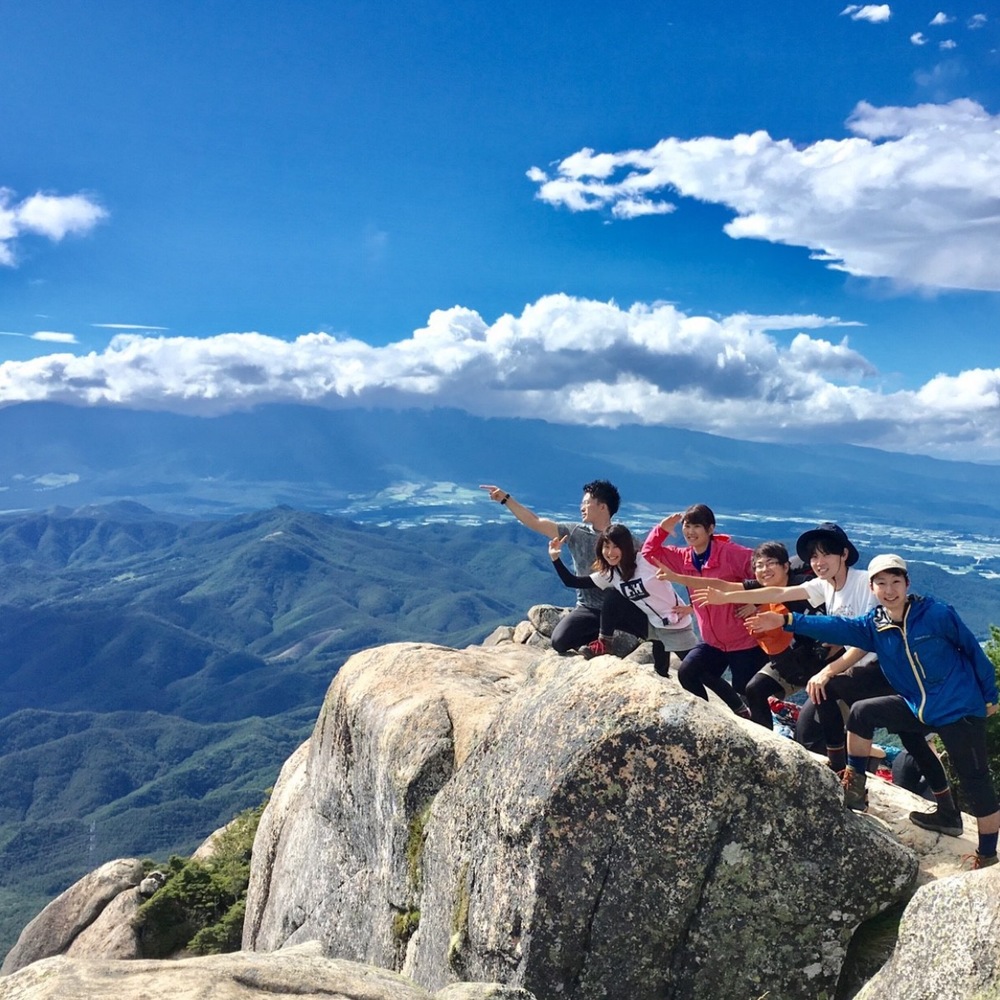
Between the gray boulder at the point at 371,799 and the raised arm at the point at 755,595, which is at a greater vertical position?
the raised arm at the point at 755,595

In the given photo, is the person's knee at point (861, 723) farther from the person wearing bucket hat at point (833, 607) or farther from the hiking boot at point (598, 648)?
the hiking boot at point (598, 648)

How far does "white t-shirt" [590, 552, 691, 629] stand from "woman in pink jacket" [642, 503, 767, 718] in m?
0.45

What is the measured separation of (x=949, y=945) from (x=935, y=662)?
12.1 feet

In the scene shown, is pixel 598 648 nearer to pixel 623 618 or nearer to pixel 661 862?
pixel 623 618

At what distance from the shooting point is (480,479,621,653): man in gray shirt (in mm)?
16109

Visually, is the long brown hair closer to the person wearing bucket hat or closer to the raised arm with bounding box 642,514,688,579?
the raised arm with bounding box 642,514,688,579

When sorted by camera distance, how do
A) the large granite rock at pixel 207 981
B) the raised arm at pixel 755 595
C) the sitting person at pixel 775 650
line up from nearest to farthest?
1. the large granite rock at pixel 207 981
2. the raised arm at pixel 755 595
3. the sitting person at pixel 775 650

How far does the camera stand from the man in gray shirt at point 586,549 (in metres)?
16.1

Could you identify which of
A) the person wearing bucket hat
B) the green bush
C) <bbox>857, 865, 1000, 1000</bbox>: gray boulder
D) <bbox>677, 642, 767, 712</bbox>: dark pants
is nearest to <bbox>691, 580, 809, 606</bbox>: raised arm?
the person wearing bucket hat

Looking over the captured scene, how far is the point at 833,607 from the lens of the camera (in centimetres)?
1246

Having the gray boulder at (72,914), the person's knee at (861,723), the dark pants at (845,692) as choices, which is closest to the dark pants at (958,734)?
the person's knee at (861,723)

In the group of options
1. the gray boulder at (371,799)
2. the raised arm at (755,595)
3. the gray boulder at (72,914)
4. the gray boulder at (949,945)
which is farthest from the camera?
the gray boulder at (72,914)

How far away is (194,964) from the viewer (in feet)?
27.4

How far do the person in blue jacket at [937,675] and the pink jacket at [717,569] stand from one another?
3.32m
